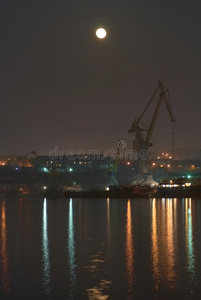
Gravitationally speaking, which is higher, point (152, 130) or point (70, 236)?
point (152, 130)

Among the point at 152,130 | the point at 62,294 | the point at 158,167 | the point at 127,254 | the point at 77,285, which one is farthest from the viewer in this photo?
the point at 158,167

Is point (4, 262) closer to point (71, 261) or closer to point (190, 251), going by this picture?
point (71, 261)

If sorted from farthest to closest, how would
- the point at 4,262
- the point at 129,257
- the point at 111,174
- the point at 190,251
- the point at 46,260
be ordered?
the point at 111,174
the point at 190,251
the point at 129,257
the point at 46,260
the point at 4,262

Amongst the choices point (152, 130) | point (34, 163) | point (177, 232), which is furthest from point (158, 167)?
point (177, 232)

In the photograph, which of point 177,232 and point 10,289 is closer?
point 10,289

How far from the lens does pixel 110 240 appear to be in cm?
1878

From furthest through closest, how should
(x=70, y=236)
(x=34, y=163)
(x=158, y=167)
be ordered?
(x=34, y=163) < (x=158, y=167) < (x=70, y=236)

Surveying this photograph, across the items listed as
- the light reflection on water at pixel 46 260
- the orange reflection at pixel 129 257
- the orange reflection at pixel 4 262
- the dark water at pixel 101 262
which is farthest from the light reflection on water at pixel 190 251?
the orange reflection at pixel 4 262

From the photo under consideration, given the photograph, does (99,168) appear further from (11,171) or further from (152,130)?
(152,130)

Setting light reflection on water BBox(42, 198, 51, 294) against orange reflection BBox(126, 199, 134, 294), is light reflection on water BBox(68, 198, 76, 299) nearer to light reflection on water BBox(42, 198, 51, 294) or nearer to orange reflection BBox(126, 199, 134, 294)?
light reflection on water BBox(42, 198, 51, 294)

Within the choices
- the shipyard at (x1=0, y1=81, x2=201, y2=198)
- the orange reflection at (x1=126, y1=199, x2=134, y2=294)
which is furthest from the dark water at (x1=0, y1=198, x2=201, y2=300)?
the shipyard at (x1=0, y1=81, x2=201, y2=198)

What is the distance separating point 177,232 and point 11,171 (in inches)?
3956

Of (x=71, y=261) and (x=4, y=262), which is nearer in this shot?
(x=4, y=262)

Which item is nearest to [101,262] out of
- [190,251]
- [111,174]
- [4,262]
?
[4,262]
